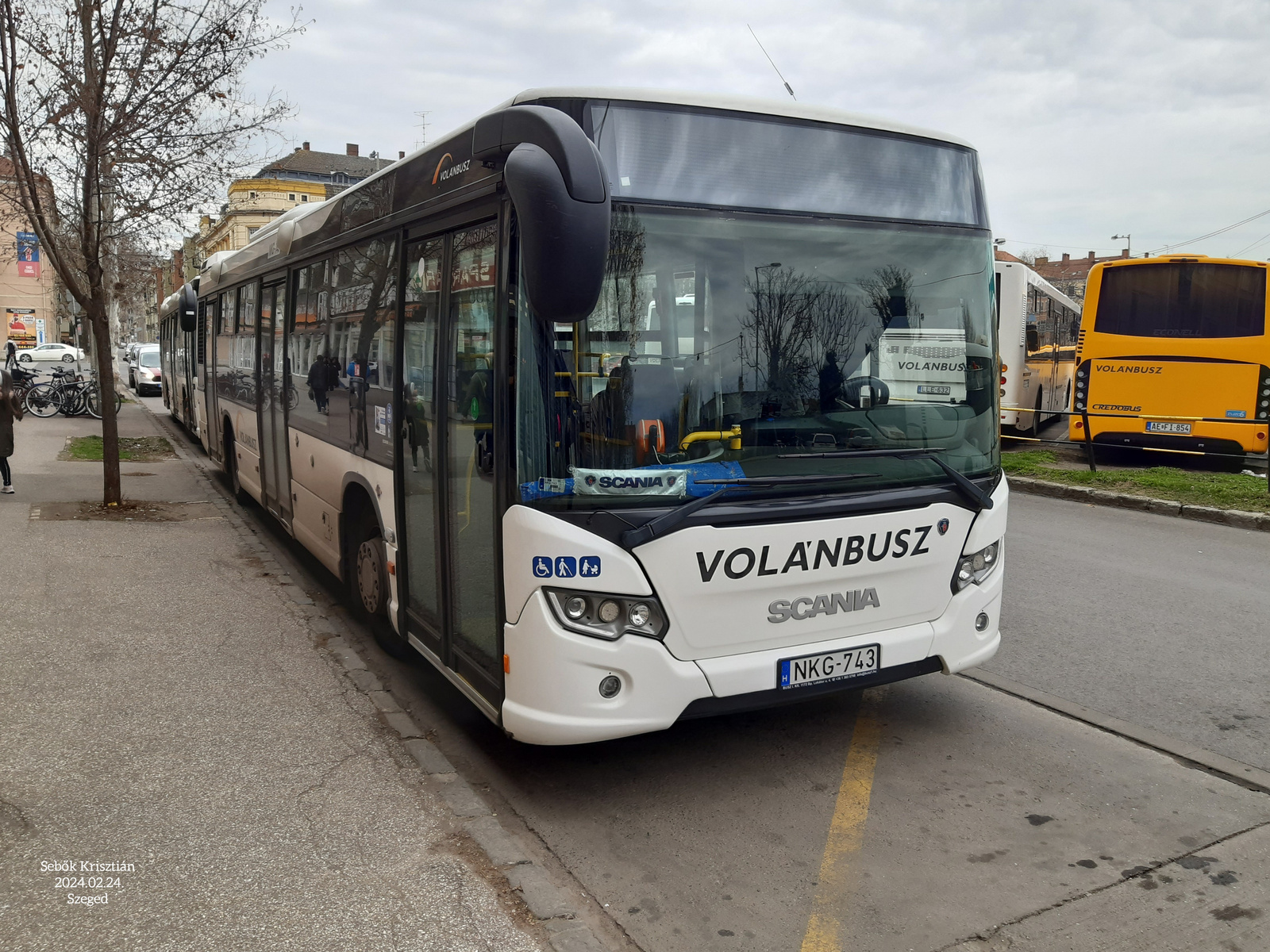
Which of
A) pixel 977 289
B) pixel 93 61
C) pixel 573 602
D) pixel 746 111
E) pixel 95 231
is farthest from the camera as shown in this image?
pixel 95 231

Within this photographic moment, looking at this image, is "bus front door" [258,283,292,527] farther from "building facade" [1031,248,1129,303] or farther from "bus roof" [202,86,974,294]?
"building facade" [1031,248,1129,303]

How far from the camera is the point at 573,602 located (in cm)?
393

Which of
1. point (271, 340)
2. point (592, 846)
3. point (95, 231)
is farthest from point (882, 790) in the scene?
point (95, 231)

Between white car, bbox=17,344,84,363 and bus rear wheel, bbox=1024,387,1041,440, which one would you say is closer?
bus rear wheel, bbox=1024,387,1041,440

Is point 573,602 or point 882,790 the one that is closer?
point 573,602

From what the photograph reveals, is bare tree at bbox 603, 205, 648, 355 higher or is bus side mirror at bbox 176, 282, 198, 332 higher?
bus side mirror at bbox 176, 282, 198, 332

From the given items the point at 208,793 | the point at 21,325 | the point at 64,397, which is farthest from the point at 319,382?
the point at 21,325

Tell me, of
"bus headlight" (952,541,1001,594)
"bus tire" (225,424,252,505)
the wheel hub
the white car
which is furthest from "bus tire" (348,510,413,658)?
the white car

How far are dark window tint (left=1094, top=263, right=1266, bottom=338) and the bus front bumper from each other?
1339cm

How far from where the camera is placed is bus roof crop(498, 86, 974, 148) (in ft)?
13.1

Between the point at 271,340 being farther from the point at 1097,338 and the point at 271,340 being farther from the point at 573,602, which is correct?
the point at 1097,338

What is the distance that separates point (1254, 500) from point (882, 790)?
9299 mm

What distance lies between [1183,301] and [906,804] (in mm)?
13497

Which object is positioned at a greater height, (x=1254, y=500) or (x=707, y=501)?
(x=707, y=501)
